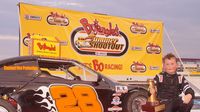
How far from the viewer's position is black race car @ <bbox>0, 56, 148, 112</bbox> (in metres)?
7.98

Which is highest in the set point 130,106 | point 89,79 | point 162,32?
point 162,32

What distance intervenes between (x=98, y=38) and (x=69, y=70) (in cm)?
543

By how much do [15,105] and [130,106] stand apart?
2.78m

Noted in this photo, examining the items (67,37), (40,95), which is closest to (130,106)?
(40,95)

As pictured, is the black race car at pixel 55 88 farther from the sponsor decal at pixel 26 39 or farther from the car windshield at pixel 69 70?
the sponsor decal at pixel 26 39

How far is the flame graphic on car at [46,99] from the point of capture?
26.8ft

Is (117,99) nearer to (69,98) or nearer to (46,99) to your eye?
(69,98)

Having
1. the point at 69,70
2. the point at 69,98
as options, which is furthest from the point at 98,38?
the point at 69,98

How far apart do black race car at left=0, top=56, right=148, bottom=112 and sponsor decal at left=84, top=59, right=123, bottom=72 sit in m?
4.84

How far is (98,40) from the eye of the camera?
14.5m

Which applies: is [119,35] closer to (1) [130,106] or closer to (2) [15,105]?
(1) [130,106]

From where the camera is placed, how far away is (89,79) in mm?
9070

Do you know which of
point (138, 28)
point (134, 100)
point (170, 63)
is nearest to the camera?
point (170, 63)

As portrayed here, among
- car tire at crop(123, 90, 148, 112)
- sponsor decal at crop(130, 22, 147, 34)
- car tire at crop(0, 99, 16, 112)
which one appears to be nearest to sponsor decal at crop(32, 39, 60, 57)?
sponsor decal at crop(130, 22, 147, 34)
